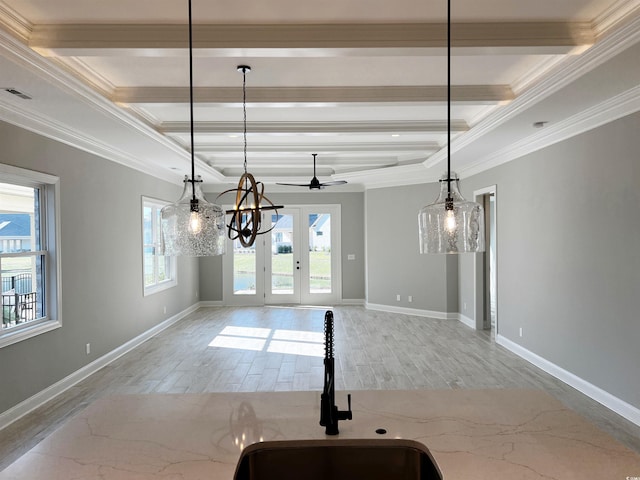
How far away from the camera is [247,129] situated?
16.7 feet

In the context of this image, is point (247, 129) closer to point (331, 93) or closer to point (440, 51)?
point (331, 93)

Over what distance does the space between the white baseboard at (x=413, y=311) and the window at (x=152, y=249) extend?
3.99 metres

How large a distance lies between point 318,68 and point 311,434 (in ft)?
9.63

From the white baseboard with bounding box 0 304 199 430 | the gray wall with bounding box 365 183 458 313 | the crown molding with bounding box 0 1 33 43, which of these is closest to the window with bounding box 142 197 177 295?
the white baseboard with bounding box 0 304 199 430

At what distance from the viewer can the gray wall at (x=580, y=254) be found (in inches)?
138

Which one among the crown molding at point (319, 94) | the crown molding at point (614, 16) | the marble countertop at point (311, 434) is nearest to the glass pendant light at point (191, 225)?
the marble countertop at point (311, 434)

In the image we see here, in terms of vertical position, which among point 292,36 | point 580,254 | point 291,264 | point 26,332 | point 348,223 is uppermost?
point 292,36

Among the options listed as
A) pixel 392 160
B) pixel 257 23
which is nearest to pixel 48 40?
pixel 257 23

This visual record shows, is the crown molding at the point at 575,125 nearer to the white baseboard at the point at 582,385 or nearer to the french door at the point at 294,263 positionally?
the white baseboard at the point at 582,385

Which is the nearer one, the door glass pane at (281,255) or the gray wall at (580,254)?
the gray wall at (580,254)

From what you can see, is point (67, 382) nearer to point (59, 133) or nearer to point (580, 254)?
point (59, 133)

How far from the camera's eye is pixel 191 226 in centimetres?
179

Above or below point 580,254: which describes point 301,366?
below

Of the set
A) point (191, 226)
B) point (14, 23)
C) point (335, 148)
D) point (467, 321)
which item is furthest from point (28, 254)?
point (467, 321)
